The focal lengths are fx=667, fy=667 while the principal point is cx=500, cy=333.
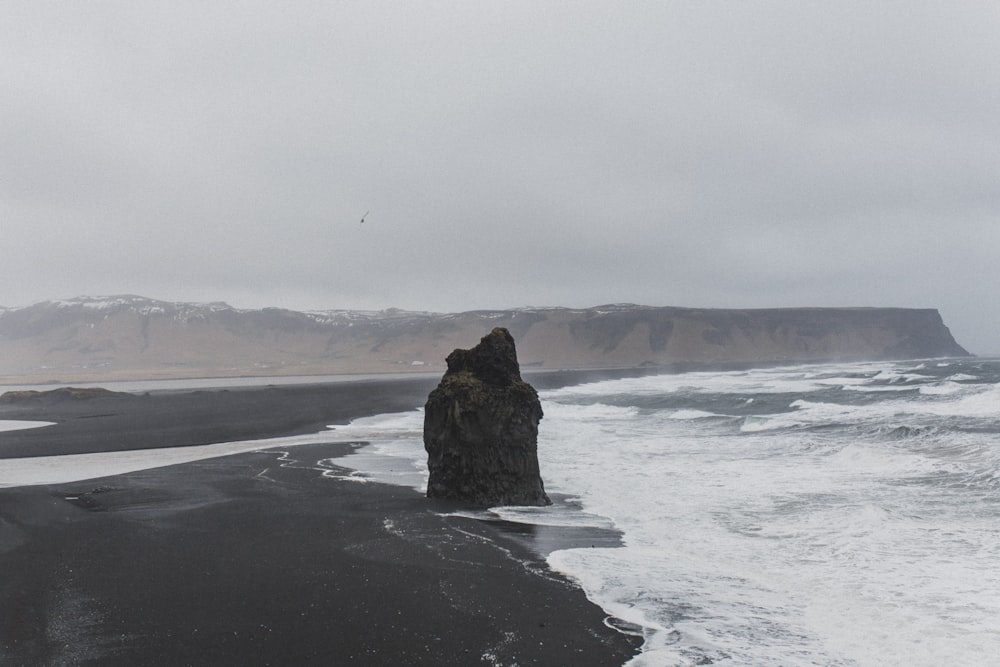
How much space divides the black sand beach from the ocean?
1207 millimetres

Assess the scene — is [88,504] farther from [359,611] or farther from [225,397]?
[225,397]

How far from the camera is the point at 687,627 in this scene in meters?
8.15

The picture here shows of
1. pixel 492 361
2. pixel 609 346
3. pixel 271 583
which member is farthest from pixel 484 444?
pixel 609 346

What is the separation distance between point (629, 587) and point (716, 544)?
3.25 m

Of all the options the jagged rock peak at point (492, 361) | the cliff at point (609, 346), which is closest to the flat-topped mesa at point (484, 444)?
the jagged rock peak at point (492, 361)

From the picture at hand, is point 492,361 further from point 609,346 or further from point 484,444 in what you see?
point 609,346

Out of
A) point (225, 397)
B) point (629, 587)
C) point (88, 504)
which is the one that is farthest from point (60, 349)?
point (629, 587)

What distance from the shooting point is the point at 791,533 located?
12859mm

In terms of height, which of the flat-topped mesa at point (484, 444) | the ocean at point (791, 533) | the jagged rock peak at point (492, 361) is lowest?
the ocean at point (791, 533)

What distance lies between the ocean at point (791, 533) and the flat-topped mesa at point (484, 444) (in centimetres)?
93

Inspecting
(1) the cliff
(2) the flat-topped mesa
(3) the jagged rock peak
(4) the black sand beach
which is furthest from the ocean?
(1) the cliff

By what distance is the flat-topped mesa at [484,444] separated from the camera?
1587 centimetres

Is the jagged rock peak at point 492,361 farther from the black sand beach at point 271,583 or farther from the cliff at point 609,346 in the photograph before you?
the cliff at point 609,346

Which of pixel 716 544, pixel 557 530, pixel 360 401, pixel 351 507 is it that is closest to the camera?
pixel 716 544
